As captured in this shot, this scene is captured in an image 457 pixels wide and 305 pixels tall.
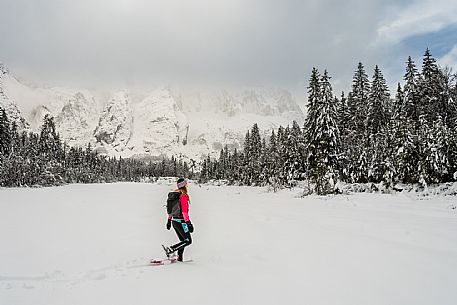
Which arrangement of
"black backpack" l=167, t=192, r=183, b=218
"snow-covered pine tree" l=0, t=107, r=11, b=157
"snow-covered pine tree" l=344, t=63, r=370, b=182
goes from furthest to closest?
1. "snow-covered pine tree" l=0, t=107, r=11, b=157
2. "snow-covered pine tree" l=344, t=63, r=370, b=182
3. "black backpack" l=167, t=192, r=183, b=218

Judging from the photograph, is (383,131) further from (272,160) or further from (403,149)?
(272,160)

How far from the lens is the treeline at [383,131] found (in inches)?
1051

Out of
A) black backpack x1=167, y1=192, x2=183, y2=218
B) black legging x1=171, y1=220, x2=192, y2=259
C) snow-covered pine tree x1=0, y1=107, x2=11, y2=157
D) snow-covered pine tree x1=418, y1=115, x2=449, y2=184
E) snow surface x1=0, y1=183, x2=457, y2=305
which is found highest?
snow-covered pine tree x1=0, y1=107, x2=11, y2=157

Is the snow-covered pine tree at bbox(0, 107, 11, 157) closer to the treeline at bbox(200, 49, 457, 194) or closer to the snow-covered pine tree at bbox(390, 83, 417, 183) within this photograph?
the treeline at bbox(200, 49, 457, 194)

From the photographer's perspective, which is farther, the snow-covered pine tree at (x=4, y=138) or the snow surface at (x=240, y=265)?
the snow-covered pine tree at (x=4, y=138)

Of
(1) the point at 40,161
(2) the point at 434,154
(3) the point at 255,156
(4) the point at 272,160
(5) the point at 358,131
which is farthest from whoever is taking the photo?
(3) the point at 255,156

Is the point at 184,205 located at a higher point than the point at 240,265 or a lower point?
higher

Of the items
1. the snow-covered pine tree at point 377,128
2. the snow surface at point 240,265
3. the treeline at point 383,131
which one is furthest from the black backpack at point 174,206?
the snow-covered pine tree at point 377,128

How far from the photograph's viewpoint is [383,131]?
36875 millimetres

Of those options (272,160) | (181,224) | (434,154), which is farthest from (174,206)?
(272,160)

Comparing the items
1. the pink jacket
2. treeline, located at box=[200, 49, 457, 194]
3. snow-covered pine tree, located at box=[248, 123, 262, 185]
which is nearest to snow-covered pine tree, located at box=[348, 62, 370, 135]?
treeline, located at box=[200, 49, 457, 194]

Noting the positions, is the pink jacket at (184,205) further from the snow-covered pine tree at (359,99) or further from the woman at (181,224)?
the snow-covered pine tree at (359,99)

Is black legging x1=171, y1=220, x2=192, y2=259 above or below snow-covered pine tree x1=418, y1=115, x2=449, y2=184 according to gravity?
below

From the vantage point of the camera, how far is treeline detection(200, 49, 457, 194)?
26.7 m
